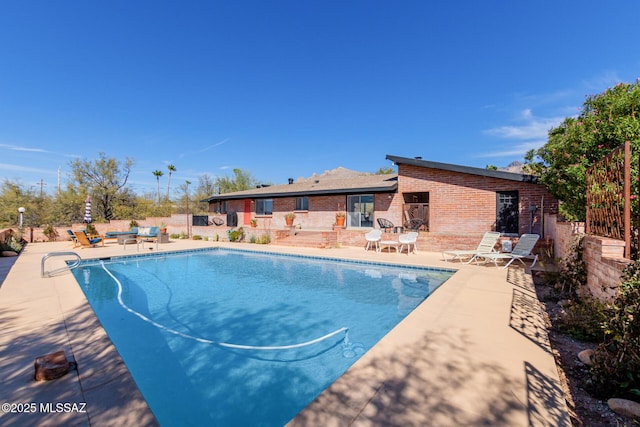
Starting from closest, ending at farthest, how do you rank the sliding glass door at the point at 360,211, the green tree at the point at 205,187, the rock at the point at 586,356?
the rock at the point at 586,356, the sliding glass door at the point at 360,211, the green tree at the point at 205,187

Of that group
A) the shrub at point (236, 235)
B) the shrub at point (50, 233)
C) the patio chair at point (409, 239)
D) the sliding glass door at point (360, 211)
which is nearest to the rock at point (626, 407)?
the patio chair at point (409, 239)

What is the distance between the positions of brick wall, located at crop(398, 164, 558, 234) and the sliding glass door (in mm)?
2683

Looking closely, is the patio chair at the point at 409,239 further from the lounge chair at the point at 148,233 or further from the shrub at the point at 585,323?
the lounge chair at the point at 148,233

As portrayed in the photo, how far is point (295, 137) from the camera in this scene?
30.4 m

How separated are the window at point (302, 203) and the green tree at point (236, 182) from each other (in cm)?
2406

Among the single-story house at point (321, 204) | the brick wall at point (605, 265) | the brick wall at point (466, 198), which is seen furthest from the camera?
the single-story house at point (321, 204)

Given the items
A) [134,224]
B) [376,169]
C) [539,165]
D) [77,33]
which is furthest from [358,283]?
[376,169]

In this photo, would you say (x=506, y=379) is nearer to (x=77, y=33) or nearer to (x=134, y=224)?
(x=77, y=33)

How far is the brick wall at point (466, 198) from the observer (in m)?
11.7

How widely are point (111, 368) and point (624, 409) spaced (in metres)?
4.83

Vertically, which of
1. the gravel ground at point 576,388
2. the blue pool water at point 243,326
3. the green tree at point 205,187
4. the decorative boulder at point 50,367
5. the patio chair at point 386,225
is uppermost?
the green tree at point 205,187

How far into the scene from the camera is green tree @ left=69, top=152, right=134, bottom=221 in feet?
79.0

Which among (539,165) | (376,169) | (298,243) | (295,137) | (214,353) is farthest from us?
(376,169)

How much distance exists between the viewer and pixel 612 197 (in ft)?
15.2
